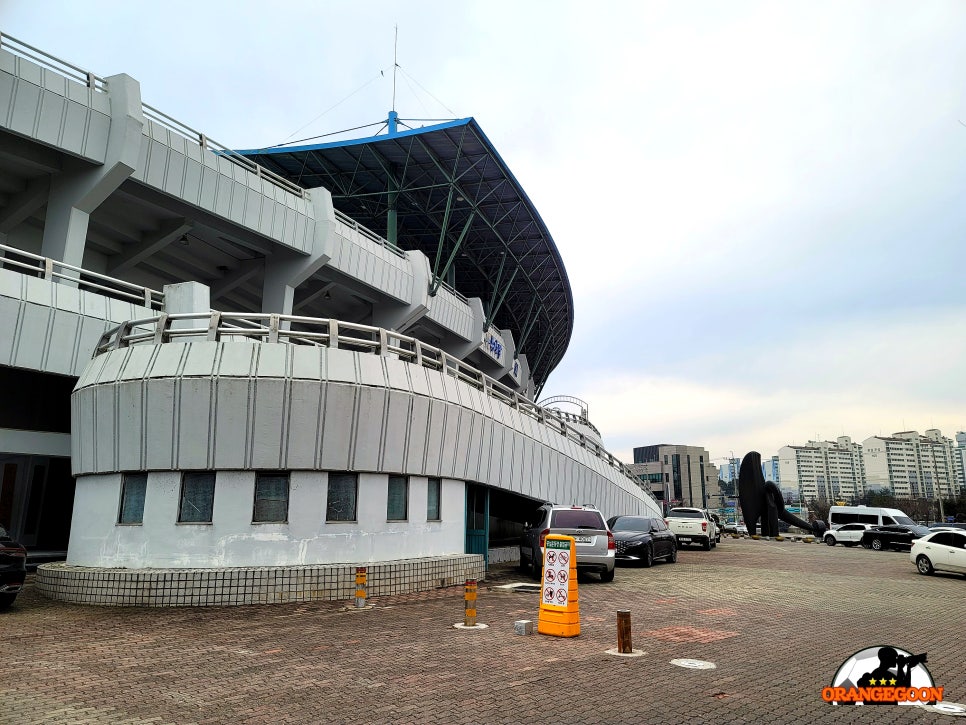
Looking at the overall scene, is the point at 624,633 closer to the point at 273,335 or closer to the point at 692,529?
the point at 273,335

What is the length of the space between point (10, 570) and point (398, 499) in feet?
23.0

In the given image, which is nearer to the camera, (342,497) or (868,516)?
(342,497)

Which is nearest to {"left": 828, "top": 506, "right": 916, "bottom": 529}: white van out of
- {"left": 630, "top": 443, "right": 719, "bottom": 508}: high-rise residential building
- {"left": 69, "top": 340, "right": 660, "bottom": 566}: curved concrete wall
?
{"left": 69, "top": 340, "right": 660, "bottom": 566}: curved concrete wall

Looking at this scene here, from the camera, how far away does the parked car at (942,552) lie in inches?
797

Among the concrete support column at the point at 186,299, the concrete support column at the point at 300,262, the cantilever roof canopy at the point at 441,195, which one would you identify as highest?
the cantilever roof canopy at the point at 441,195

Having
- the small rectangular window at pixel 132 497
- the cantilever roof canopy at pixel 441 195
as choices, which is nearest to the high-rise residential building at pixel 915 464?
the cantilever roof canopy at pixel 441 195

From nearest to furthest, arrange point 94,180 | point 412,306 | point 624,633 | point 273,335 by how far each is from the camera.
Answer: point 624,633 → point 273,335 → point 94,180 → point 412,306

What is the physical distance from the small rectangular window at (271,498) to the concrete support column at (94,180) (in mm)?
13804

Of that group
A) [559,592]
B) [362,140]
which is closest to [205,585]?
[559,592]

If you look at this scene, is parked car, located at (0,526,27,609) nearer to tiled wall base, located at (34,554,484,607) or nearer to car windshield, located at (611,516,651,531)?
tiled wall base, located at (34,554,484,607)

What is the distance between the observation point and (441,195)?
136 ft

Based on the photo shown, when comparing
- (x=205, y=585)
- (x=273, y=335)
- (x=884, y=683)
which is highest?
(x=273, y=335)

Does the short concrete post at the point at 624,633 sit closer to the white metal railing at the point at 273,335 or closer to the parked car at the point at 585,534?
the parked car at the point at 585,534

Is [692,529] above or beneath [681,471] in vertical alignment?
beneath
